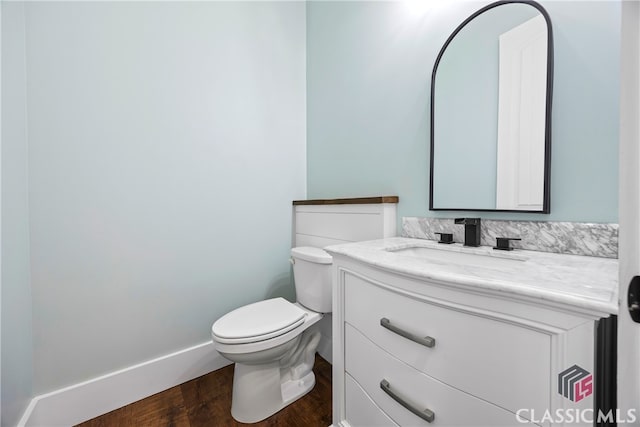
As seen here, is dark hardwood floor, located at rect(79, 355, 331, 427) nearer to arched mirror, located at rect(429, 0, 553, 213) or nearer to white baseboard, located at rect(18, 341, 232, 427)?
white baseboard, located at rect(18, 341, 232, 427)

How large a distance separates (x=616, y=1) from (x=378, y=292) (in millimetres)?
1115

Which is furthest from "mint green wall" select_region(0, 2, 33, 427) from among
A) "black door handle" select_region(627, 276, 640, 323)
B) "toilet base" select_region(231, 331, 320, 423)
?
"black door handle" select_region(627, 276, 640, 323)

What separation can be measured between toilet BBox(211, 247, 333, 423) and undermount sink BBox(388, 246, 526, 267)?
485mm

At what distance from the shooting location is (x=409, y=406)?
707 millimetres

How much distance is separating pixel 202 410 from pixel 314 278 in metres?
0.86

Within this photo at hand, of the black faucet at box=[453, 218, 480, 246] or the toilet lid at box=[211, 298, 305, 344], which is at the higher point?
the black faucet at box=[453, 218, 480, 246]

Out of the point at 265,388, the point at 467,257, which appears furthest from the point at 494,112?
the point at 265,388

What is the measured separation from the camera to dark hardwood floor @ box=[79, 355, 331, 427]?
3.93 ft

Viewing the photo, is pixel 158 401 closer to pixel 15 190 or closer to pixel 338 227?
pixel 15 190

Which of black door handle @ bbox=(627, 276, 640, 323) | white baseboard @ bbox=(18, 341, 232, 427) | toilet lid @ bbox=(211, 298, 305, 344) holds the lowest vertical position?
white baseboard @ bbox=(18, 341, 232, 427)

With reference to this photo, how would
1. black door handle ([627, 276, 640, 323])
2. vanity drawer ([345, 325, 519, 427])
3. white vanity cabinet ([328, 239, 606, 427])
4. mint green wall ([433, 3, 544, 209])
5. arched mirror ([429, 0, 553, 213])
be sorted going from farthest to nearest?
mint green wall ([433, 3, 544, 209]) < arched mirror ([429, 0, 553, 213]) < vanity drawer ([345, 325, 519, 427]) < white vanity cabinet ([328, 239, 606, 427]) < black door handle ([627, 276, 640, 323])

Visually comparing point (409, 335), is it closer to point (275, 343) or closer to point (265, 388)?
point (275, 343)

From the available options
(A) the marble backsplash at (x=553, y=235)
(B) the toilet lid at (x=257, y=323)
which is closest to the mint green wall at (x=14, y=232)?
(B) the toilet lid at (x=257, y=323)

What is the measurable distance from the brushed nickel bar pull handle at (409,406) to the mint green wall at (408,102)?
749 millimetres
